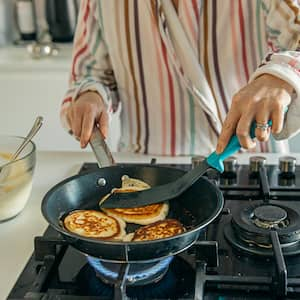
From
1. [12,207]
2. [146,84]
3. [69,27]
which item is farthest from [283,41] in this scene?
[69,27]

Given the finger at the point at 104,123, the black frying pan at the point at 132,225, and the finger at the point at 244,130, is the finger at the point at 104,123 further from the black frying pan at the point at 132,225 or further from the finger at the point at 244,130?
the finger at the point at 244,130

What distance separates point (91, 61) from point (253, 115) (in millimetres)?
472

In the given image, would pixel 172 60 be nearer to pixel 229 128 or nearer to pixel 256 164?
pixel 256 164

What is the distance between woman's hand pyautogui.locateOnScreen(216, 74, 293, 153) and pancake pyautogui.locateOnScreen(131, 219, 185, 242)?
0.11 meters

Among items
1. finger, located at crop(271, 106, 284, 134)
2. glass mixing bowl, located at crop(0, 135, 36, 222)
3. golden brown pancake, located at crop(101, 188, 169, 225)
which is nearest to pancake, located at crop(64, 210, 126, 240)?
golden brown pancake, located at crop(101, 188, 169, 225)

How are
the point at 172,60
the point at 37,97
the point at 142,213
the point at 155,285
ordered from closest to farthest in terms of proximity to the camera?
the point at 155,285
the point at 142,213
the point at 172,60
the point at 37,97

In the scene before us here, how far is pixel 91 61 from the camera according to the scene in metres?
1.18

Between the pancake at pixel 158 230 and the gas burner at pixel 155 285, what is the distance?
1.4 inches

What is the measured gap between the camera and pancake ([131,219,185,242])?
772mm

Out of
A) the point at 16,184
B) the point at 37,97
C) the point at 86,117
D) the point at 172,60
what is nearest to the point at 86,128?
the point at 86,117

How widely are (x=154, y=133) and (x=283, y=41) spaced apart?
312 millimetres

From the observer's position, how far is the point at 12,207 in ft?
3.12

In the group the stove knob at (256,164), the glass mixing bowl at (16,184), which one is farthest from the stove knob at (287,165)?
the glass mixing bowl at (16,184)

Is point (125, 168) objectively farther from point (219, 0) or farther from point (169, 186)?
point (219, 0)
